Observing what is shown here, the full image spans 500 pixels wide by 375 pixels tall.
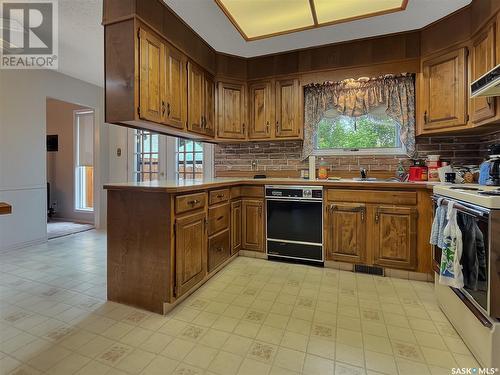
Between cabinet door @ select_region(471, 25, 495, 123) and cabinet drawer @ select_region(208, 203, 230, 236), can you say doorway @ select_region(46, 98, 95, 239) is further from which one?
cabinet door @ select_region(471, 25, 495, 123)

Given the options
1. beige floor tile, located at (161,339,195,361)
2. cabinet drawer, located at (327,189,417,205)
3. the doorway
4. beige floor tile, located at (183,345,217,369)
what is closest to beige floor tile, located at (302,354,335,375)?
beige floor tile, located at (183,345,217,369)

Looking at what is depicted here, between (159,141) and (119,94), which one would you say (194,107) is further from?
(159,141)

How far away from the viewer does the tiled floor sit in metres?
1.38

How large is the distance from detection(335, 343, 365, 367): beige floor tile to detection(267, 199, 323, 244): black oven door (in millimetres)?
1347

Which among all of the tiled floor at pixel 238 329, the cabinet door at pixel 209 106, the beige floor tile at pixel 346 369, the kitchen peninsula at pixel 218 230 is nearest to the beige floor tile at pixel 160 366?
the tiled floor at pixel 238 329

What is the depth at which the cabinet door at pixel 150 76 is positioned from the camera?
Answer: 210 centimetres

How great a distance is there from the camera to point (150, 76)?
221 cm

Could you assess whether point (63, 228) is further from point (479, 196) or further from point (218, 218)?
point (479, 196)

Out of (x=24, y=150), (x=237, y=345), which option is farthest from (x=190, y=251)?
(x=24, y=150)

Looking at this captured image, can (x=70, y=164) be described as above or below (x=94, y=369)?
above

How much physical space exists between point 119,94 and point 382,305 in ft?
8.59

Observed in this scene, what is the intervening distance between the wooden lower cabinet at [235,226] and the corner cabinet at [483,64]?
2.35m

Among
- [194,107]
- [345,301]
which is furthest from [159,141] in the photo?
[345,301]

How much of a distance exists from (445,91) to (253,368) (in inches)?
113
